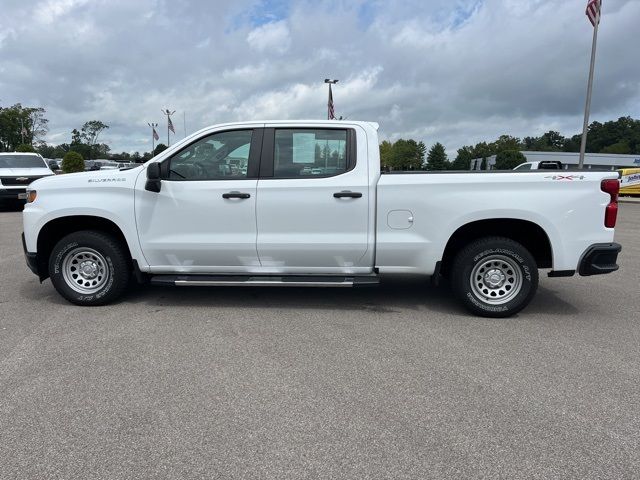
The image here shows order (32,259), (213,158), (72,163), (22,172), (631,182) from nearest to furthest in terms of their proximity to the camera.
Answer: (213,158), (32,259), (22,172), (631,182), (72,163)

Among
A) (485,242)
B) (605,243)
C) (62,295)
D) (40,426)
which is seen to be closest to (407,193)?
(485,242)

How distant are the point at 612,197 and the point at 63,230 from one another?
19.1 ft

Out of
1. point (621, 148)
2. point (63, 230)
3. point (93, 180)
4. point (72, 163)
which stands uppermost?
point (621, 148)

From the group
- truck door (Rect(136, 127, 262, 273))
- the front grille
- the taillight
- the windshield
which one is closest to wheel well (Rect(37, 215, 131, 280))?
truck door (Rect(136, 127, 262, 273))

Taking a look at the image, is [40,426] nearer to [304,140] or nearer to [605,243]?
[304,140]

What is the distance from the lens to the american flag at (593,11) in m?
20.3

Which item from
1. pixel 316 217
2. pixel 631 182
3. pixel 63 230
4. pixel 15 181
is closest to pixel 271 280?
pixel 316 217

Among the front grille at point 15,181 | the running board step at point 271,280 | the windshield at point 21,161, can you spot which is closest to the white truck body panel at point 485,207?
the running board step at point 271,280

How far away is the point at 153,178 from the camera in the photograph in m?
4.91

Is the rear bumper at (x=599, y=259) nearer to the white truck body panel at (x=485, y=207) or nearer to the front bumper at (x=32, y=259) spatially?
the white truck body panel at (x=485, y=207)

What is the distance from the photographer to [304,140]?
5090mm

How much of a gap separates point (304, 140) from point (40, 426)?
3.43m

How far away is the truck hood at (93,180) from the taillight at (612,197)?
4.73 m

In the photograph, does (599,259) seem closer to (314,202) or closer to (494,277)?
(494,277)
